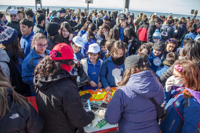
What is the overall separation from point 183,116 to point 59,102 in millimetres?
1334

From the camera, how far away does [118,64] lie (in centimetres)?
263

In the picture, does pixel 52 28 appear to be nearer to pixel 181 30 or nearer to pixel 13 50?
pixel 13 50

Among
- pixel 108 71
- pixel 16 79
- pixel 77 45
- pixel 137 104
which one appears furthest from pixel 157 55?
pixel 16 79

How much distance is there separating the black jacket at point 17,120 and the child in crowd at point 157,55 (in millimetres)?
2956

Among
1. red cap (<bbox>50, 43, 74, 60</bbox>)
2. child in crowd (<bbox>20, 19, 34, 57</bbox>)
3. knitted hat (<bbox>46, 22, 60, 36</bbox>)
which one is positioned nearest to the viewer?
red cap (<bbox>50, 43, 74, 60</bbox>)

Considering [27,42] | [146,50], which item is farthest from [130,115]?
[27,42]

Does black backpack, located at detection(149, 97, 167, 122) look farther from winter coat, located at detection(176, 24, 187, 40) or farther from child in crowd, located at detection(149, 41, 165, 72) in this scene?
winter coat, located at detection(176, 24, 187, 40)

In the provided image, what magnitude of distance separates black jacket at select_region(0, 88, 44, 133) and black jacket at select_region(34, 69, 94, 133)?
0.62 feet

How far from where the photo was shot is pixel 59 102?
3.98 ft

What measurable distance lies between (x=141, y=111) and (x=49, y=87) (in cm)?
101

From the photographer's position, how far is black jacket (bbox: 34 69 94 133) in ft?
3.97

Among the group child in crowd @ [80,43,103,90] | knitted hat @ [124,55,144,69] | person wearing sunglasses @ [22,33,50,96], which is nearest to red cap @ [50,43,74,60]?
knitted hat @ [124,55,144,69]

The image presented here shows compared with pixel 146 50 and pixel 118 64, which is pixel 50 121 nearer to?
pixel 118 64

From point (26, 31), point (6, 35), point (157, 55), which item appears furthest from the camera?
point (157, 55)
